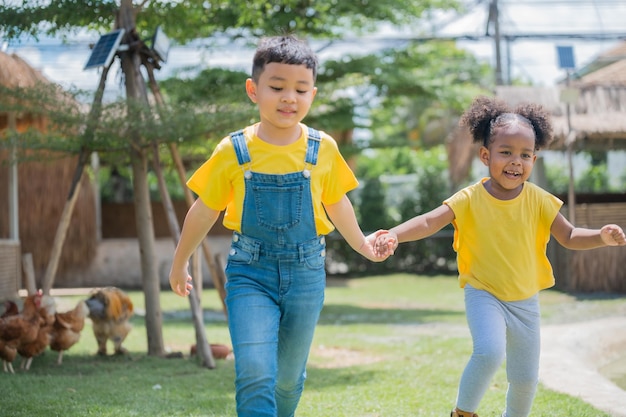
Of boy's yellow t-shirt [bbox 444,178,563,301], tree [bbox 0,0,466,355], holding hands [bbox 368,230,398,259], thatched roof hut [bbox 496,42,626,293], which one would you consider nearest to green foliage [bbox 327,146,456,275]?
thatched roof hut [bbox 496,42,626,293]

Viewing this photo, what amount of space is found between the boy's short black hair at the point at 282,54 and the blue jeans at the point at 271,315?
72 centimetres

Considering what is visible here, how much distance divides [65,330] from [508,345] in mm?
4200

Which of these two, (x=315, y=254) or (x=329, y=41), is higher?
(x=329, y=41)

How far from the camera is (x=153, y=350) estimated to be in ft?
25.2

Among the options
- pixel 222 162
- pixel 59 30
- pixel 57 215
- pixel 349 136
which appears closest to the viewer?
pixel 222 162

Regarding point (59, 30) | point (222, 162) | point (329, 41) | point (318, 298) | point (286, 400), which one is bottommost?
point (286, 400)

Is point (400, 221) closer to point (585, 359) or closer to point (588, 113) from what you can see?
point (588, 113)

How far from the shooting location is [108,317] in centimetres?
766

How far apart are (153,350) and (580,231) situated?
15.1ft

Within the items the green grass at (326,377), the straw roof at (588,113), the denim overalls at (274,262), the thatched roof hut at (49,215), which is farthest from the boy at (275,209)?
the thatched roof hut at (49,215)

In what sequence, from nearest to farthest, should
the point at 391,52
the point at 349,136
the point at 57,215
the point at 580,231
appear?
the point at 580,231 < the point at 391,52 < the point at 57,215 < the point at 349,136

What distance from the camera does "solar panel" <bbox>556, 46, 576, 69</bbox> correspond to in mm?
14094

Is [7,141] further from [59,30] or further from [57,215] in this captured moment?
[57,215]

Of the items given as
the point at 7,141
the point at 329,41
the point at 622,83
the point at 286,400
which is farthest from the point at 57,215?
the point at 286,400
